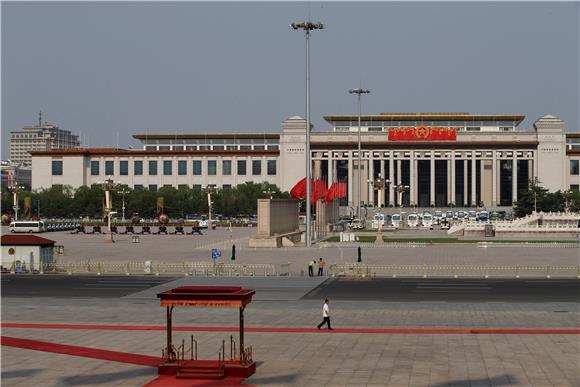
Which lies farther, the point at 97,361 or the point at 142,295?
the point at 142,295

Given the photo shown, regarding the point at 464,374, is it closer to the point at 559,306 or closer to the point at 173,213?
the point at 559,306

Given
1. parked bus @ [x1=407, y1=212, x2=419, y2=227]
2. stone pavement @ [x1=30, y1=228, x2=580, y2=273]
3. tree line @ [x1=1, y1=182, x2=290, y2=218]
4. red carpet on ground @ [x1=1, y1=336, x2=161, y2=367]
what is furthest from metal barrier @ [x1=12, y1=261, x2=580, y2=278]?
tree line @ [x1=1, y1=182, x2=290, y2=218]

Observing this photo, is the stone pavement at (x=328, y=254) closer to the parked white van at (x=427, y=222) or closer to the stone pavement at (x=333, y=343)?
the stone pavement at (x=333, y=343)

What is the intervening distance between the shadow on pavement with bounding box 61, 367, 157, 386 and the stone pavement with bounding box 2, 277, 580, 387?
3cm

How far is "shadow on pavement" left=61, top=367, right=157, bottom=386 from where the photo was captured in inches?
1031

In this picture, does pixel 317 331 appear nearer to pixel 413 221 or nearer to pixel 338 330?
pixel 338 330

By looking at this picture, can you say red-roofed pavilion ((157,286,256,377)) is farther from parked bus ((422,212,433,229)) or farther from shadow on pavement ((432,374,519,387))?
parked bus ((422,212,433,229))

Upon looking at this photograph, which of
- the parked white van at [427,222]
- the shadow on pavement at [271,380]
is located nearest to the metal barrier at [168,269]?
the shadow on pavement at [271,380]

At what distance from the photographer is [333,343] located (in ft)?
108

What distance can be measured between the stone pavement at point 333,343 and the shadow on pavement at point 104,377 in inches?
1.2

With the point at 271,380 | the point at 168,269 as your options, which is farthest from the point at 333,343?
the point at 168,269

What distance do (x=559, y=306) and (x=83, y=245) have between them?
197ft

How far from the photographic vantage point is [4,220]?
160 metres

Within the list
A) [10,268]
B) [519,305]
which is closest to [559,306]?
[519,305]
